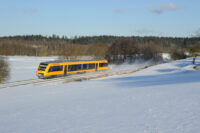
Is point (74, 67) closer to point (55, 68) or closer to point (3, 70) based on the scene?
point (55, 68)

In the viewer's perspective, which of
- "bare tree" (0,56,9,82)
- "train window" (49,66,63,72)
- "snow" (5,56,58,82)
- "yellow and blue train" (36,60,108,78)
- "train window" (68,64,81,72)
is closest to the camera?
"yellow and blue train" (36,60,108,78)

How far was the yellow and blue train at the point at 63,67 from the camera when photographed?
25672 mm

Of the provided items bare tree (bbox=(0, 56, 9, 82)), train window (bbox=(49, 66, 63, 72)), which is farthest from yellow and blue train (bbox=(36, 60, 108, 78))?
bare tree (bbox=(0, 56, 9, 82))

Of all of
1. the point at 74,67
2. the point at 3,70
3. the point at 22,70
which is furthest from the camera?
the point at 22,70

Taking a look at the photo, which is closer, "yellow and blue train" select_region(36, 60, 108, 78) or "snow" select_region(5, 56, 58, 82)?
"yellow and blue train" select_region(36, 60, 108, 78)

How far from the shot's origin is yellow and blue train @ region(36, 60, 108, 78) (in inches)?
1011

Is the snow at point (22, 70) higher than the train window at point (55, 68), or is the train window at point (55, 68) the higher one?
the train window at point (55, 68)

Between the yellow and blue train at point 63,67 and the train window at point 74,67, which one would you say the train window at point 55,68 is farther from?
the train window at point 74,67

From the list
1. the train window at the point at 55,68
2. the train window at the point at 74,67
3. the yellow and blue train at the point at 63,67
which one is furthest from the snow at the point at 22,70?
the train window at the point at 74,67

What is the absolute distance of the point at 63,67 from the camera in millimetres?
27938

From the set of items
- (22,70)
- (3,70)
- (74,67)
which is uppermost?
(74,67)

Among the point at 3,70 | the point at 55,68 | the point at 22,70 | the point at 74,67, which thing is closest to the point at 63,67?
the point at 55,68

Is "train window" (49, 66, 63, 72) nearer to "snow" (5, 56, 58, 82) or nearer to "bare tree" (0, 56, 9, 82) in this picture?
"bare tree" (0, 56, 9, 82)

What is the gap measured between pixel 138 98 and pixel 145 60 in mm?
55217
